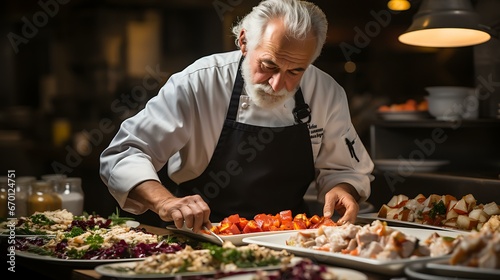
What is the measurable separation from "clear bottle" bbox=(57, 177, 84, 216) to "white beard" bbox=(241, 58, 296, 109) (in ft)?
3.50

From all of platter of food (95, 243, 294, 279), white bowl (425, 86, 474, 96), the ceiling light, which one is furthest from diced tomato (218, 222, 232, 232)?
the ceiling light

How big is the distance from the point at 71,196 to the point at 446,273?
2224mm

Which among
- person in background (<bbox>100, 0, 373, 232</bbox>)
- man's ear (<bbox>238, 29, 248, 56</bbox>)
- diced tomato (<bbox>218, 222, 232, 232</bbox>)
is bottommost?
diced tomato (<bbox>218, 222, 232, 232</bbox>)

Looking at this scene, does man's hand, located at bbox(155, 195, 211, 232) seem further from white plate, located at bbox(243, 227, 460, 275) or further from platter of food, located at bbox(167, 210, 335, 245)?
white plate, located at bbox(243, 227, 460, 275)

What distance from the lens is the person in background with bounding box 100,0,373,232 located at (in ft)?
9.12

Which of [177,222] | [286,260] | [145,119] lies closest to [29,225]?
[145,119]

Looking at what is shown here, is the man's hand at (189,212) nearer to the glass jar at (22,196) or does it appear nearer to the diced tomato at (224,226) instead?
the diced tomato at (224,226)

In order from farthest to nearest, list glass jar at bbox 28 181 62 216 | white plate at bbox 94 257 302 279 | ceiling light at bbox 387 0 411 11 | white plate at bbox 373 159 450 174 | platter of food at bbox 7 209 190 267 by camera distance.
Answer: ceiling light at bbox 387 0 411 11 < white plate at bbox 373 159 450 174 < glass jar at bbox 28 181 62 216 < platter of food at bbox 7 209 190 267 < white plate at bbox 94 257 302 279

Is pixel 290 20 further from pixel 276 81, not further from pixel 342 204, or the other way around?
pixel 342 204

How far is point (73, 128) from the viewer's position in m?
7.03

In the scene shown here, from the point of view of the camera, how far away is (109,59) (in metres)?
7.12

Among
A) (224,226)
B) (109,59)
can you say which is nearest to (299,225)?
(224,226)

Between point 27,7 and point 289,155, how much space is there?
494 centimetres

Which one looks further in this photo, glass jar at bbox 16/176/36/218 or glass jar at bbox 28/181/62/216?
glass jar at bbox 16/176/36/218
